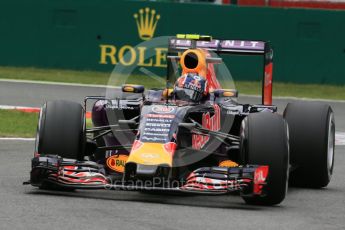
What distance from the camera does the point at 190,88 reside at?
10.9 metres

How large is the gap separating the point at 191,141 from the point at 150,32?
13.3 metres

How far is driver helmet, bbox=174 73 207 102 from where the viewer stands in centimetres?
1088

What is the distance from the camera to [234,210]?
945 centimetres

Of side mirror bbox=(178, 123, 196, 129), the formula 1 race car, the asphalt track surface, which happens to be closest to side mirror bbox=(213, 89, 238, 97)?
the formula 1 race car

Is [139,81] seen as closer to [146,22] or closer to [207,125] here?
[146,22]

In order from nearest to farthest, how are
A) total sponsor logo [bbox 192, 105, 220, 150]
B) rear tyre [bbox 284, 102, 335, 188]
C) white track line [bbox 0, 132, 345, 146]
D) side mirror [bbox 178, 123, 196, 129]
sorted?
side mirror [bbox 178, 123, 196, 129] < total sponsor logo [bbox 192, 105, 220, 150] < rear tyre [bbox 284, 102, 335, 188] < white track line [bbox 0, 132, 345, 146]

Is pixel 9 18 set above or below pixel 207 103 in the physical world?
above

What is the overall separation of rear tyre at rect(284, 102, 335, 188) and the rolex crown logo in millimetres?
12311

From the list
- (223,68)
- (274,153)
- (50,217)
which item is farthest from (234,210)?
(223,68)

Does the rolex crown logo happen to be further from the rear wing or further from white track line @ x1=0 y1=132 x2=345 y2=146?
the rear wing

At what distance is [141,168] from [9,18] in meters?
15.2

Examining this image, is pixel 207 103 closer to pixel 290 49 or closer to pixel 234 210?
pixel 234 210

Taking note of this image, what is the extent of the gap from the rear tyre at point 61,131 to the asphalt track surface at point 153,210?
1.28ft

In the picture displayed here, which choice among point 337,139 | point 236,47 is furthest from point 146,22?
point 236,47
